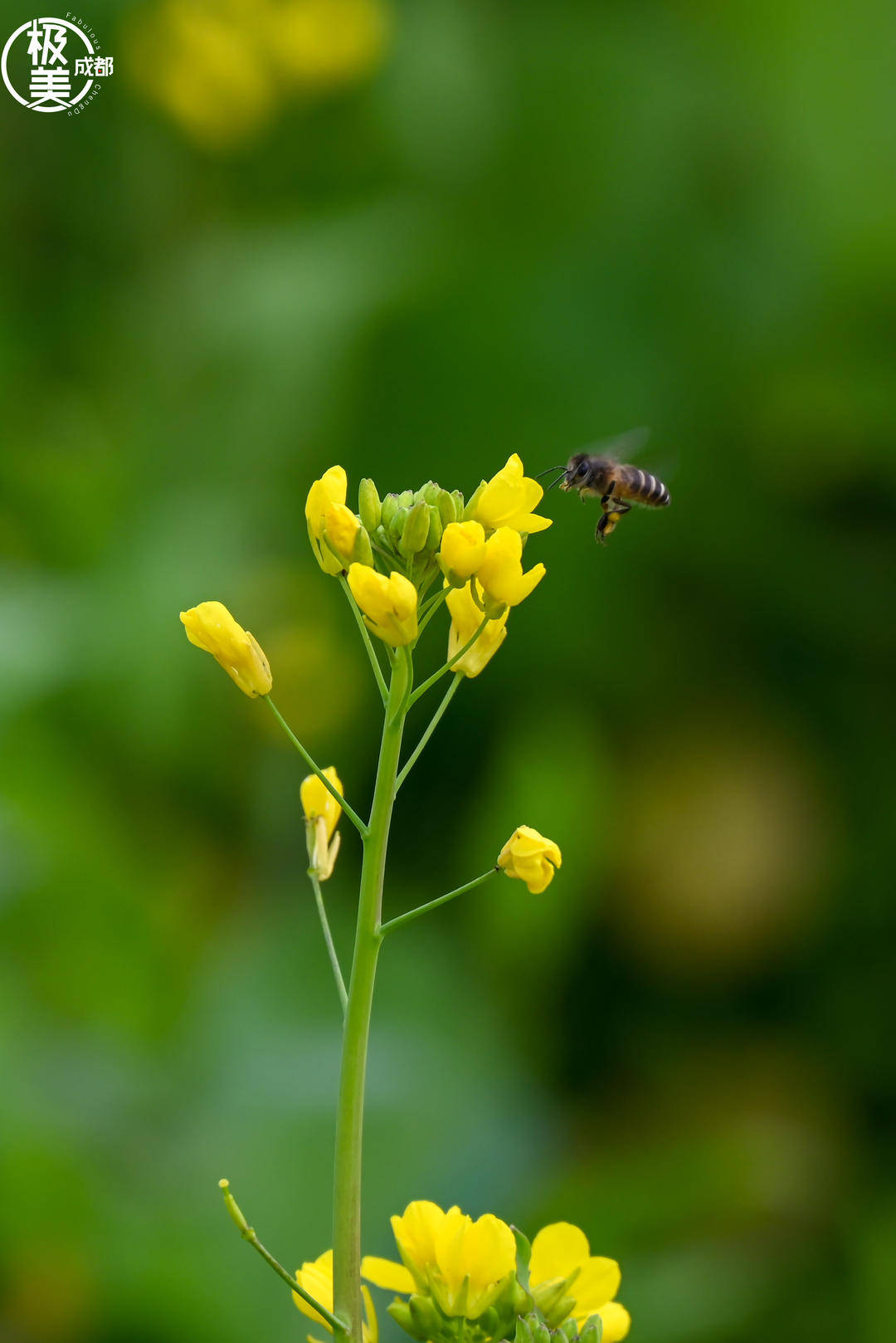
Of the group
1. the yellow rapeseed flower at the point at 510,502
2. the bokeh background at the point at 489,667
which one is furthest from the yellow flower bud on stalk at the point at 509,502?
the bokeh background at the point at 489,667

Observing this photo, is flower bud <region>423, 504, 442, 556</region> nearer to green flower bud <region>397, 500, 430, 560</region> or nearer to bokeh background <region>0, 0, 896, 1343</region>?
green flower bud <region>397, 500, 430, 560</region>

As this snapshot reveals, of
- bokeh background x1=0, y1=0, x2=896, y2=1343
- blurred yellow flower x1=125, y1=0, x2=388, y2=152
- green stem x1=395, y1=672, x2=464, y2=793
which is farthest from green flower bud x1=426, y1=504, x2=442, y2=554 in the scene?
blurred yellow flower x1=125, y1=0, x2=388, y2=152

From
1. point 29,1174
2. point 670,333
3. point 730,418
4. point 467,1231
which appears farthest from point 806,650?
point 467,1231

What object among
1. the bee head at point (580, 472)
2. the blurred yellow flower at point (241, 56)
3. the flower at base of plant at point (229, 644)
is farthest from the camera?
the blurred yellow flower at point (241, 56)

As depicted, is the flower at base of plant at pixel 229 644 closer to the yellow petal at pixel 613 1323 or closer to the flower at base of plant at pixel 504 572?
the flower at base of plant at pixel 504 572

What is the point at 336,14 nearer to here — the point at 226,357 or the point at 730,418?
the point at 226,357

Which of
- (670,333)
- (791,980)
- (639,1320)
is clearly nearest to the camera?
(639,1320)

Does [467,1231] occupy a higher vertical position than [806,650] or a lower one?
lower
